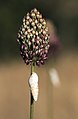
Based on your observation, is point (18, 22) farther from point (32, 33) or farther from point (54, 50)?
point (32, 33)

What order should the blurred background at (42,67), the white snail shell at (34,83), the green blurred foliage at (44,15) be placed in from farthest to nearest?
the green blurred foliage at (44,15) < the blurred background at (42,67) < the white snail shell at (34,83)

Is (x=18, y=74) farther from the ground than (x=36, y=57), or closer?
farther from the ground

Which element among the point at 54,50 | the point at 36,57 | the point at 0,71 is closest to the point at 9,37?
the point at 0,71

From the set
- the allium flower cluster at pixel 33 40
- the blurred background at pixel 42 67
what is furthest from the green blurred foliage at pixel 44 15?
the allium flower cluster at pixel 33 40

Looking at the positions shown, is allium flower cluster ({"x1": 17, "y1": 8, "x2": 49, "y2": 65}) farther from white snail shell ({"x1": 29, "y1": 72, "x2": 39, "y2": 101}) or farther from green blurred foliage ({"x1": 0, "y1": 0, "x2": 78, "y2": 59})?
green blurred foliage ({"x1": 0, "y1": 0, "x2": 78, "y2": 59})

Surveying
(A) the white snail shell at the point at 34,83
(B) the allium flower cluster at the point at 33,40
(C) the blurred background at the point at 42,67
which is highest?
(C) the blurred background at the point at 42,67

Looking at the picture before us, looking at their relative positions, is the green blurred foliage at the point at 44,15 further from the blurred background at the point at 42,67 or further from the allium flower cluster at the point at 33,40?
the allium flower cluster at the point at 33,40

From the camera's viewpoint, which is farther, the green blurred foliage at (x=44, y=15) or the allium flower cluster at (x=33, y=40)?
the green blurred foliage at (x=44, y=15)

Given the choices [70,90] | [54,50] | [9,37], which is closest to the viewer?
[54,50]
